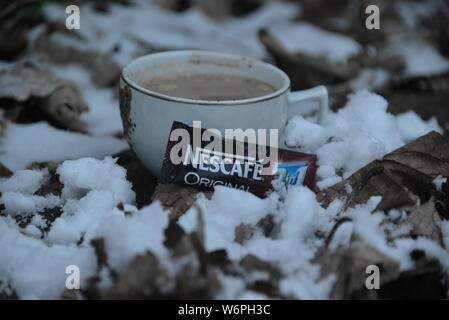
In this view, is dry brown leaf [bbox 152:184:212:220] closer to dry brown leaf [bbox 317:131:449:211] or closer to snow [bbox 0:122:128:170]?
dry brown leaf [bbox 317:131:449:211]

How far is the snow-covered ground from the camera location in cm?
70

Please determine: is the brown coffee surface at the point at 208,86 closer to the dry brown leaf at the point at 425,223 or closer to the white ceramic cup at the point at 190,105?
the white ceramic cup at the point at 190,105

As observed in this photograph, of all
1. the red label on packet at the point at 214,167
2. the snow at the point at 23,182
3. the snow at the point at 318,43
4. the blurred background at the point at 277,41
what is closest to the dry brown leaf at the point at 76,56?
the blurred background at the point at 277,41

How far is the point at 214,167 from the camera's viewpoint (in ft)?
3.05

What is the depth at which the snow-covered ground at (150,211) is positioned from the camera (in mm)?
702

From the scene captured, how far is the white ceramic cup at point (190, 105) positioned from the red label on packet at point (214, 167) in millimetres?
40

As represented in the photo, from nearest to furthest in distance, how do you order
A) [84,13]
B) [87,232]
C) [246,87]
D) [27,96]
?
1. [87,232]
2. [246,87]
3. [27,96]
4. [84,13]

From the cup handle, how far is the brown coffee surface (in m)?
0.05

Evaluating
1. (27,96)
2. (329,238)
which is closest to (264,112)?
(329,238)

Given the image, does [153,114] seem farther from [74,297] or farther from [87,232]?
[74,297]

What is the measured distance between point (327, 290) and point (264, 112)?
0.39 meters

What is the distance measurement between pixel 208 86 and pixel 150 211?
1.54 feet

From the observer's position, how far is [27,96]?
1280 millimetres

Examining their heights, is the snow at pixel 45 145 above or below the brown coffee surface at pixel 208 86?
below
